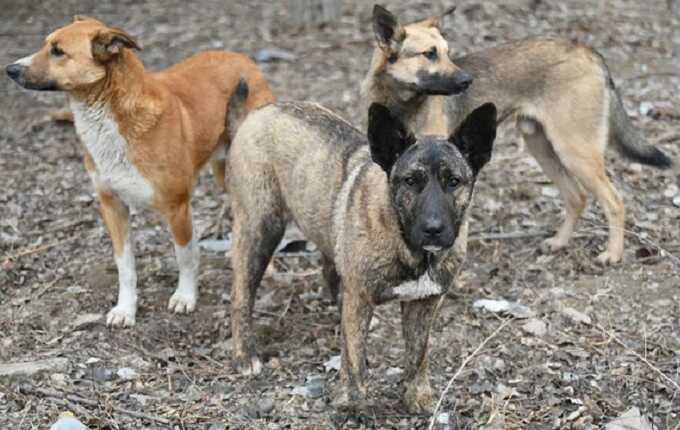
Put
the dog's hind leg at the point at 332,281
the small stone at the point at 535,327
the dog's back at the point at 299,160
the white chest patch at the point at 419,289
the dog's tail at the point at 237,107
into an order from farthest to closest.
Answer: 1. the dog's tail at the point at 237,107
2. the dog's hind leg at the point at 332,281
3. the small stone at the point at 535,327
4. the dog's back at the point at 299,160
5. the white chest patch at the point at 419,289

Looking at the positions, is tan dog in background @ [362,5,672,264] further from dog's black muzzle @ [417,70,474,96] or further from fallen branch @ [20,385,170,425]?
fallen branch @ [20,385,170,425]

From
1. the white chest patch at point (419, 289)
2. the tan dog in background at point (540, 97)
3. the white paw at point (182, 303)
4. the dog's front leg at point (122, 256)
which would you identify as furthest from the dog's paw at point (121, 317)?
the tan dog in background at point (540, 97)

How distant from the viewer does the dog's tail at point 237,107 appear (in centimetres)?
679

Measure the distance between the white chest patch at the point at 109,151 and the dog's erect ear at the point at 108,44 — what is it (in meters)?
0.32

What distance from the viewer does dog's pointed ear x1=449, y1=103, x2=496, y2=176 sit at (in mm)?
4648

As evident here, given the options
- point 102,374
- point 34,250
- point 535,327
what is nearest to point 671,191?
point 535,327

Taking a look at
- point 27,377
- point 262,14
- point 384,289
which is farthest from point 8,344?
point 262,14

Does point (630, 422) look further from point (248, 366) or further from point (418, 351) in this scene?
point (248, 366)

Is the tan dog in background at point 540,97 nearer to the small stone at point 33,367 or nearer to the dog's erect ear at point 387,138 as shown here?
the dog's erect ear at point 387,138

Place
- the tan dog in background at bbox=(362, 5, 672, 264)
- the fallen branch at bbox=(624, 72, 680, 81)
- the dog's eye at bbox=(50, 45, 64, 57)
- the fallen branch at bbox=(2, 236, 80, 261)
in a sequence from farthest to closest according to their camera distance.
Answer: the fallen branch at bbox=(624, 72, 680, 81) < the fallen branch at bbox=(2, 236, 80, 261) < the tan dog in background at bbox=(362, 5, 672, 264) < the dog's eye at bbox=(50, 45, 64, 57)

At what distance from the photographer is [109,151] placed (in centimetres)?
612

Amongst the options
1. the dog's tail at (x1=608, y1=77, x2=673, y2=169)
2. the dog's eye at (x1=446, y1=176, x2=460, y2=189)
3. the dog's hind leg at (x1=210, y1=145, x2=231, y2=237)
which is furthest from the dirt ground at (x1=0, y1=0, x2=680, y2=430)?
the dog's eye at (x1=446, y1=176, x2=460, y2=189)

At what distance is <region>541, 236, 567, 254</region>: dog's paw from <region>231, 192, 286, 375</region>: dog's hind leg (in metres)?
2.37

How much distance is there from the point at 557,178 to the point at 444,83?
1308 mm
